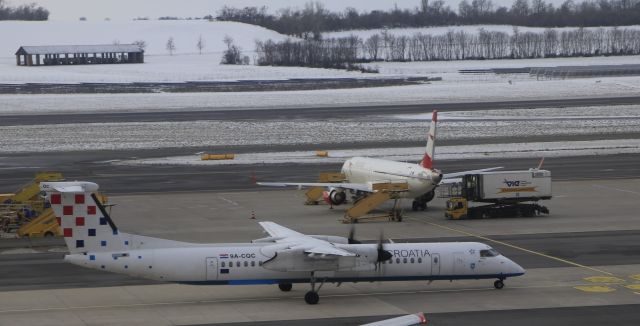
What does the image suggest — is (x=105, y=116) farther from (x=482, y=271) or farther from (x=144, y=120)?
(x=482, y=271)

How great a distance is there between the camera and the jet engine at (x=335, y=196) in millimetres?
65000

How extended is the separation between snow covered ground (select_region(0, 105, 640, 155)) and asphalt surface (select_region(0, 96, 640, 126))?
4.81 metres

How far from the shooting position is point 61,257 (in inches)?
1975

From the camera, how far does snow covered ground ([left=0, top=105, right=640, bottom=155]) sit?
100625 millimetres

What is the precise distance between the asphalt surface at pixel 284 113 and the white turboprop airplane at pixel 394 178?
55.3 meters

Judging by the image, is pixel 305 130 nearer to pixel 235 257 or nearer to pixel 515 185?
pixel 515 185

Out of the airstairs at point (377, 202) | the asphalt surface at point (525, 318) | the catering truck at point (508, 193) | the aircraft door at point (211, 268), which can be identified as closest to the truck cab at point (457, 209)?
the catering truck at point (508, 193)

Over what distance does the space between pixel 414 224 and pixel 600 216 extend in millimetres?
10504

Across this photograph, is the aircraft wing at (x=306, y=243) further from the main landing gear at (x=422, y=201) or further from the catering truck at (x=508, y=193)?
the main landing gear at (x=422, y=201)

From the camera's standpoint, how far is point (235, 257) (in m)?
40.2

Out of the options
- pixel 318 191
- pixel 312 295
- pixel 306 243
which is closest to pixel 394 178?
pixel 318 191

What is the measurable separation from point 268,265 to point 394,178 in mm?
23519

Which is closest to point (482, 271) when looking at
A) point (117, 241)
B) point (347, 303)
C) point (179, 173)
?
point (347, 303)

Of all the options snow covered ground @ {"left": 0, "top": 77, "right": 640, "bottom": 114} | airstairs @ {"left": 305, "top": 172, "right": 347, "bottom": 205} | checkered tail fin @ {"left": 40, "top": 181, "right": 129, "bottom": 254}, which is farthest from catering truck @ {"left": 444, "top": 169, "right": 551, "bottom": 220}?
snow covered ground @ {"left": 0, "top": 77, "right": 640, "bottom": 114}
